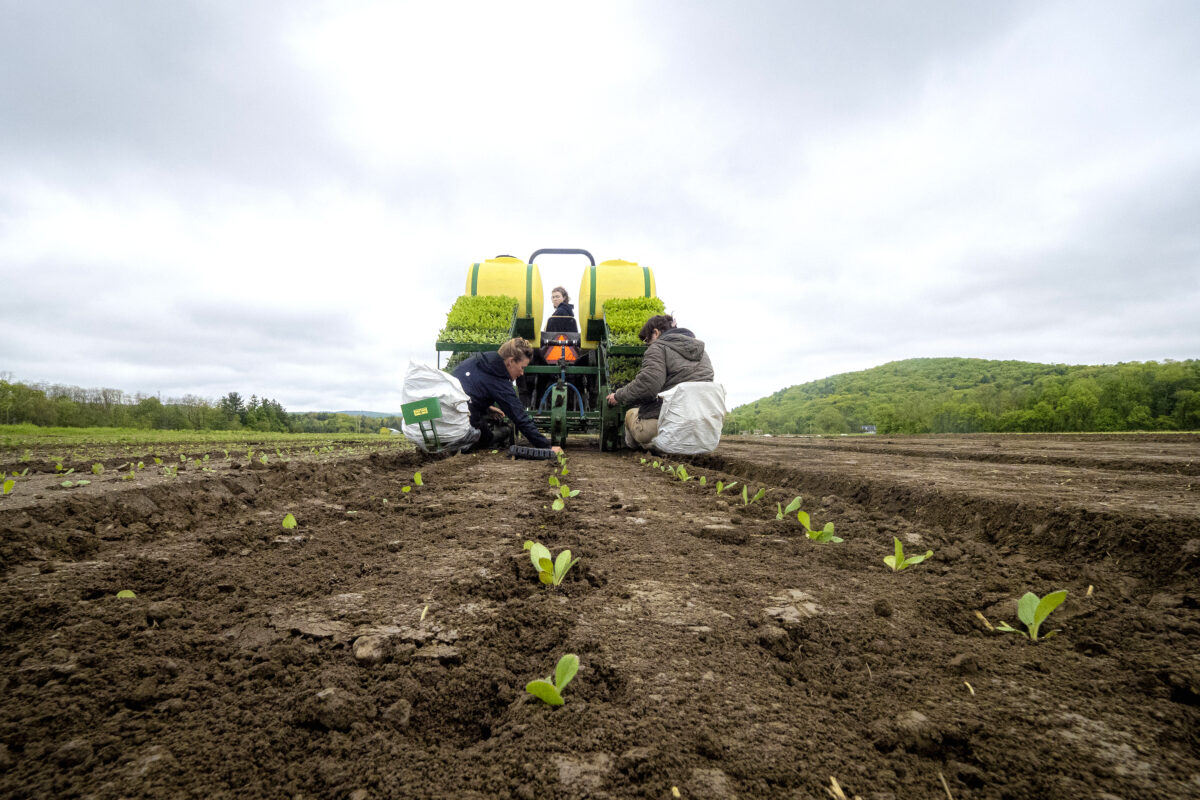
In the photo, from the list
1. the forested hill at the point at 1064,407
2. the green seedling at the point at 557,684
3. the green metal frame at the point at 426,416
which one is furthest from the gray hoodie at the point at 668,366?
the forested hill at the point at 1064,407

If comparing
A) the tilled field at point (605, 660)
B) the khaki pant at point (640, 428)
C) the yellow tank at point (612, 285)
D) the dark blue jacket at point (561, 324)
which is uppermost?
the yellow tank at point (612, 285)

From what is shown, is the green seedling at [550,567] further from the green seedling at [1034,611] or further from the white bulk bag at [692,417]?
the white bulk bag at [692,417]

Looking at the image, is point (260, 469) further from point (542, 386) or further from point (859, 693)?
point (859, 693)

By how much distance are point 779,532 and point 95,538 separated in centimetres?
314

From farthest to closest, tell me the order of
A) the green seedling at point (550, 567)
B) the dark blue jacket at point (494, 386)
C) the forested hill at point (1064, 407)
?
the forested hill at point (1064, 407), the dark blue jacket at point (494, 386), the green seedling at point (550, 567)

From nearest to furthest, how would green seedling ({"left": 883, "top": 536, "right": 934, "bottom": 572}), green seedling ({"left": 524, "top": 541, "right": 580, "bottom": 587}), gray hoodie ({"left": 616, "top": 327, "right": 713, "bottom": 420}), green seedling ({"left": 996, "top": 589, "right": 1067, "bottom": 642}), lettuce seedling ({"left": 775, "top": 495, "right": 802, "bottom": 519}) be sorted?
green seedling ({"left": 996, "top": 589, "right": 1067, "bottom": 642})
green seedling ({"left": 524, "top": 541, "right": 580, "bottom": 587})
green seedling ({"left": 883, "top": 536, "right": 934, "bottom": 572})
lettuce seedling ({"left": 775, "top": 495, "right": 802, "bottom": 519})
gray hoodie ({"left": 616, "top": 327, "right": 713, "bottom": 420})

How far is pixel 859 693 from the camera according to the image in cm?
113

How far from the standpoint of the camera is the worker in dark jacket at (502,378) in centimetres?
593

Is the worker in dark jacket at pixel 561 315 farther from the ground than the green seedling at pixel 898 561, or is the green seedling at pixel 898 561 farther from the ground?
the worker in dark jacket at pixel 561 315

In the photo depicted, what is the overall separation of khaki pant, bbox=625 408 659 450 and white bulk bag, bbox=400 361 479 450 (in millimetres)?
2241

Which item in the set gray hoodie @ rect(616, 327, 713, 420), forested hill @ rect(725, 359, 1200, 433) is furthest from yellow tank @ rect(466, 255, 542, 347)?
forested hill @ rect(725, 359, 1200, 433)

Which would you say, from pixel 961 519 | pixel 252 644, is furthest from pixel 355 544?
pixel 961 519

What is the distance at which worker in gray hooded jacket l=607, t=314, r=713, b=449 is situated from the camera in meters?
6.27

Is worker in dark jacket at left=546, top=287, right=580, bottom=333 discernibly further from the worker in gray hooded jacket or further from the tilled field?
the tilled field
